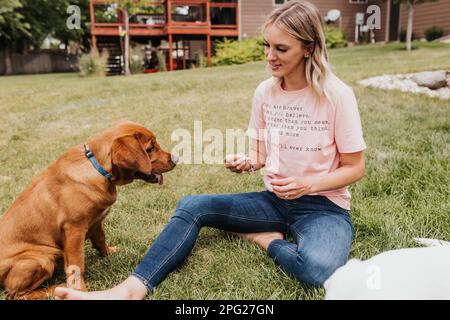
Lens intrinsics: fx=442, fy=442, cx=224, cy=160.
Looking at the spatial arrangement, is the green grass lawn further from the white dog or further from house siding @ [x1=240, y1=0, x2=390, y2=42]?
house siding @ [x1=240, y1=0, x2=390, y2=42]

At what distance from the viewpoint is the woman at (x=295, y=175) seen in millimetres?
2506

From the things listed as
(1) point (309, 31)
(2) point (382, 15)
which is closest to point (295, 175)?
(1) point (309, 31)

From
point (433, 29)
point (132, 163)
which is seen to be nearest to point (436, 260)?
point (132, 163)

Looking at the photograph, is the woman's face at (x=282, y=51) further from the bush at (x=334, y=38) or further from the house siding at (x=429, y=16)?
the bush at (x=334, y=38)

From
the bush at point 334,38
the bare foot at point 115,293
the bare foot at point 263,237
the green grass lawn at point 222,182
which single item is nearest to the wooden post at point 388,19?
the bush at point 334,38

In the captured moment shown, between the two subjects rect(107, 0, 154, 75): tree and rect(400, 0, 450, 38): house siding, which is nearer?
rect(107, 0, 154, 75): tree

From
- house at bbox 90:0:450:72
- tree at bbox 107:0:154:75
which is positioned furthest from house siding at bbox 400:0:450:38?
tree at bbox 107:0:154:75

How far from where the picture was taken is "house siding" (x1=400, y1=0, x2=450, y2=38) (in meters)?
20.6

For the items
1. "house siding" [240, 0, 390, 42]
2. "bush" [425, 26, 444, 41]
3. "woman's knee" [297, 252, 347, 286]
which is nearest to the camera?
"woman's knee" [297, 252, 347, 286]

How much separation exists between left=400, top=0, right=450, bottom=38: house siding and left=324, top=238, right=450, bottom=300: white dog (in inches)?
856

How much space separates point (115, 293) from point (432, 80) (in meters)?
8.63

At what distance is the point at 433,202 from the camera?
3.34 metres
